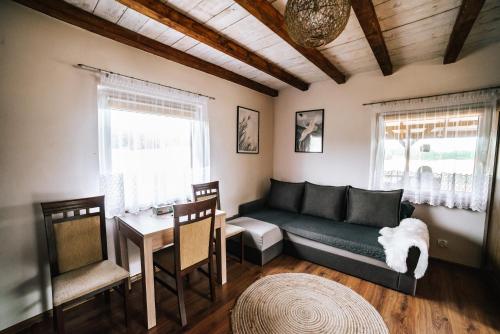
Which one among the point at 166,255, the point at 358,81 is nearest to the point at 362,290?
the point at 166,255

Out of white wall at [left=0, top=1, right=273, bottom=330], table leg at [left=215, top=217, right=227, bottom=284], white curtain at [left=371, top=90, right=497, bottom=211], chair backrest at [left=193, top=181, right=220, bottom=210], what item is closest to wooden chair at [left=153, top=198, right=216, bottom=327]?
table leg at [left=215, top=217, right=227, bottom=284]

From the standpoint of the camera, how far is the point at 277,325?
166 centimetres

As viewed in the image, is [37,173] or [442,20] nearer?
[37,173]

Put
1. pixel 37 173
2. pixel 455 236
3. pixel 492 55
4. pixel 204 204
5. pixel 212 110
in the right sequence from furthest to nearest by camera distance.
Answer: pixel 212 110 < pixel 455 236 < pixel 492 55 < pixel 204 204 < pixel 37 173

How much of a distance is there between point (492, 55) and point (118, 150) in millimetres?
3879

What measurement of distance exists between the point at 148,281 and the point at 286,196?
2.24 meters

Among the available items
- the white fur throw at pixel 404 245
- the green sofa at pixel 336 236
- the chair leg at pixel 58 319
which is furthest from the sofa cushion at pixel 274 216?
the chair leg at pixel 58 319

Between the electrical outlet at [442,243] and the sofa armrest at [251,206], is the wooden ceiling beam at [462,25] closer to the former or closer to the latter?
the electrical outlet at [442,243]

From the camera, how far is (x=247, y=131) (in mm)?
3375

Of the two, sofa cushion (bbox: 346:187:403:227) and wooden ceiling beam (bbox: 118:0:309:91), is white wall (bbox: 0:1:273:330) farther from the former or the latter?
sofa cushion (bbox: 346:187:403:227)

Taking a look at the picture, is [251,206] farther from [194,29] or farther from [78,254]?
[194,29]

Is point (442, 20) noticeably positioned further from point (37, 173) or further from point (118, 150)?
point (37, 173)

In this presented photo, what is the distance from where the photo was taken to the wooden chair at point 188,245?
1.63 metres

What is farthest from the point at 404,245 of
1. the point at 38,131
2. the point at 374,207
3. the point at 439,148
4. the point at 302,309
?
the point at 38,131
